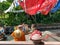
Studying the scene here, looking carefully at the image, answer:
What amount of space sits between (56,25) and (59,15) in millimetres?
1481

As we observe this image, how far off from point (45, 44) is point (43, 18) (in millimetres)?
8836

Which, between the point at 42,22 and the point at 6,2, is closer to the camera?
the point at 42,22

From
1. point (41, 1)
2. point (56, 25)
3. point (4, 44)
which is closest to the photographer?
point (4, 44)

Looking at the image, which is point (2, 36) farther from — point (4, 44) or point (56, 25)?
point (56, 25)

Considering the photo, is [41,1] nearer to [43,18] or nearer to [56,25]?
[56,25]

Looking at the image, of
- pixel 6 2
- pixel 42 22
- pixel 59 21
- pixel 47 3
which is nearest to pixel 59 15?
pixel 59 21

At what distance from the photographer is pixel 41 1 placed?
23.9 feet

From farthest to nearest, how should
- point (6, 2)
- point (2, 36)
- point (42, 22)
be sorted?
point (6, 2) < point (42, 22) < point (2, 36)

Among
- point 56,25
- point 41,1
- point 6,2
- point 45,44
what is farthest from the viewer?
point 6,2

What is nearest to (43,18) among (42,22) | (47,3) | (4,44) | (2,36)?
(42,22)

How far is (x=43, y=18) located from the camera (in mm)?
12883

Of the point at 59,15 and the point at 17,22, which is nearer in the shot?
the point at 17,22

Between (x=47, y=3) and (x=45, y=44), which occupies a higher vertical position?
(x=47, y=3)

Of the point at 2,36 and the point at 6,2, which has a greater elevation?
the point at 6,2
